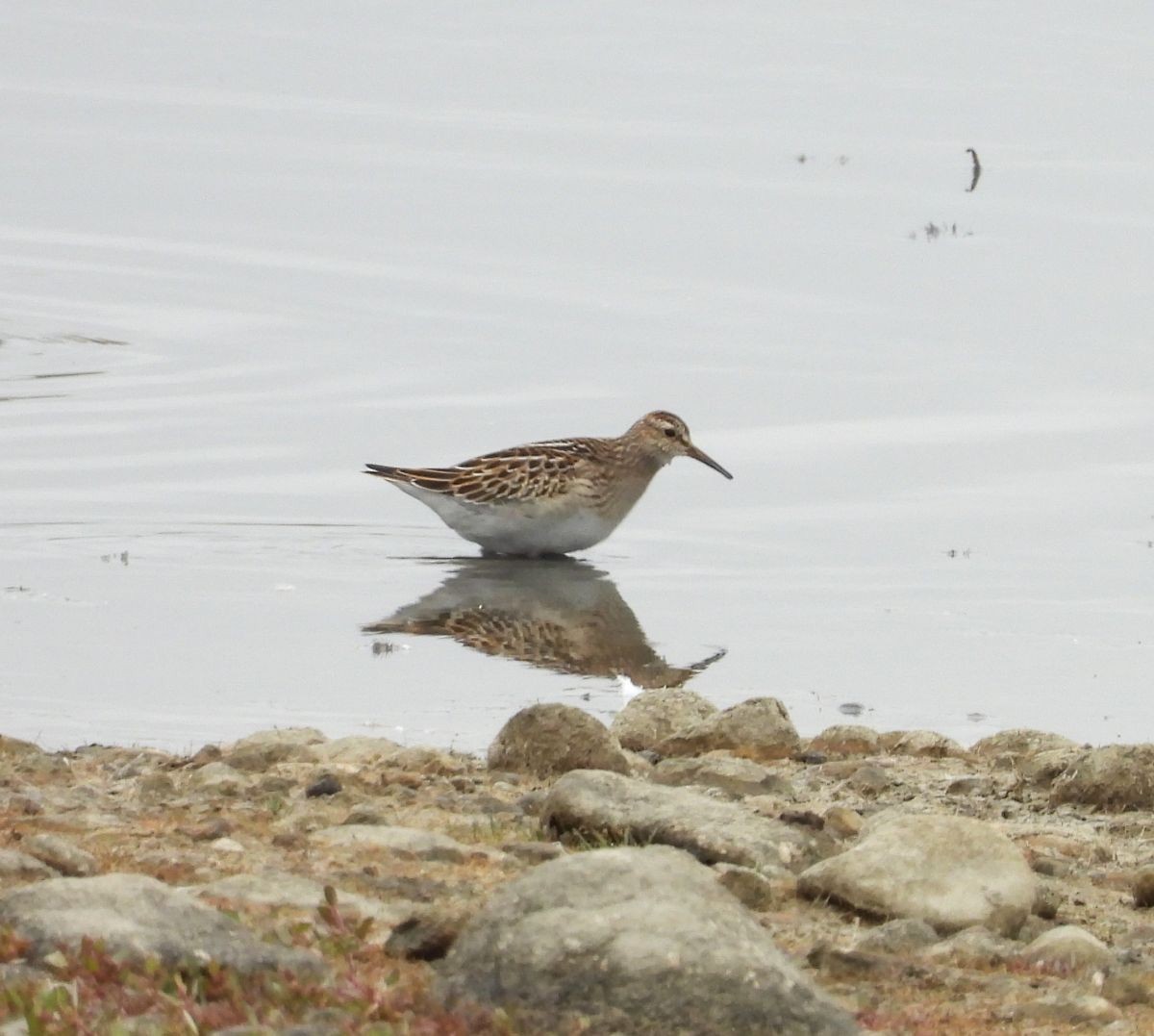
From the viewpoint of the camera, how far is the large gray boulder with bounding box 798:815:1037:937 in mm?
7559

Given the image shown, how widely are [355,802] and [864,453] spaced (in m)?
8.90

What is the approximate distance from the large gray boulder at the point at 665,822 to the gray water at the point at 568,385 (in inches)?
102

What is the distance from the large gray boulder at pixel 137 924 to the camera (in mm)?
6281

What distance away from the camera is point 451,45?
40500mm

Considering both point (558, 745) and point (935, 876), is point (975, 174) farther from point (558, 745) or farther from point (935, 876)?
point (935, 876)

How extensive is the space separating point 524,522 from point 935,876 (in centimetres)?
780

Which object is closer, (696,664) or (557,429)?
(696,664)

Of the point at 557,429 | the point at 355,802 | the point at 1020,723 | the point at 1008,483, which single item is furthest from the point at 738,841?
the point at 557,429

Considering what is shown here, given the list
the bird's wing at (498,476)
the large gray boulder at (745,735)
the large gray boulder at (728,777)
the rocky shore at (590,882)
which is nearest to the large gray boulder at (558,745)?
the rocky shore at (590,882)

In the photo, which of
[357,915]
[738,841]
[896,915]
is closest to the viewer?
[357,915]

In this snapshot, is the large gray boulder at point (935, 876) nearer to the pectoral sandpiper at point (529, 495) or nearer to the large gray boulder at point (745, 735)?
the large gray boulder at point (745, 735)

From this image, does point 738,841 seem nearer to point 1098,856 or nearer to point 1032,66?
point 1098,856

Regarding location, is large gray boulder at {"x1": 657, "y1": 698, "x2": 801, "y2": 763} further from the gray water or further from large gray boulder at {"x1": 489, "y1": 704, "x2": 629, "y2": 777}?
the gray water

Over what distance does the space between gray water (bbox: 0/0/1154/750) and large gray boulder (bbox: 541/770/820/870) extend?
8.49ft
